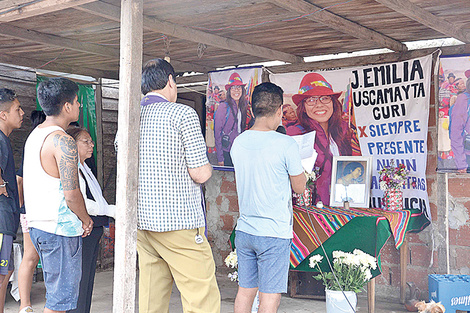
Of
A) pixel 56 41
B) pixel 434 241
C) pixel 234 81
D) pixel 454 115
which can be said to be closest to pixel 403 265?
pixel 434 241

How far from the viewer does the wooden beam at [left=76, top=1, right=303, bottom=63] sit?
3.98 metres

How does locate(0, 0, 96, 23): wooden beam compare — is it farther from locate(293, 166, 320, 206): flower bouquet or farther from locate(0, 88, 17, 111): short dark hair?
locate(293, 166, 320, 206): flower bouquet

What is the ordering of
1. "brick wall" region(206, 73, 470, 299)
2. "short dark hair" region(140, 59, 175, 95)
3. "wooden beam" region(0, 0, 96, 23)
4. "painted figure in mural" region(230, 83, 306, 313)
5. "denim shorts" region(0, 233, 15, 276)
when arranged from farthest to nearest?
"brick wall" region(206, 73, 470, 299), "denim shorts" region(0, 233, 15, 276), "wooden beam" region(0, 0, 96, 23), "painted figure in mural" region(230, 83, 306, 313), "short dark hair" region(140, 59, 175, 95)

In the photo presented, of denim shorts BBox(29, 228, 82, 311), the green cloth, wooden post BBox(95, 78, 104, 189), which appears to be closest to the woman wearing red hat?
the green cloth

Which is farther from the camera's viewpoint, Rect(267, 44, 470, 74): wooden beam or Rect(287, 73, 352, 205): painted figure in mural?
Rect(287, 73, 352, 205): painted figure in mural

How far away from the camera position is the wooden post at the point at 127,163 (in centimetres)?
299

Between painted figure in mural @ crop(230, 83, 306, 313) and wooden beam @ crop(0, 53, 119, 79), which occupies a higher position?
wooden beam @ crop(0, 53, 119, 79)

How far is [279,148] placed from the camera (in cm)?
317

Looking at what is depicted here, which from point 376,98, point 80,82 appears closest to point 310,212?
point 376,98

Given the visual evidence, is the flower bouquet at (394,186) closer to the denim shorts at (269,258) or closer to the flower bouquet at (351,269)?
the flower bouquet at (351,269)

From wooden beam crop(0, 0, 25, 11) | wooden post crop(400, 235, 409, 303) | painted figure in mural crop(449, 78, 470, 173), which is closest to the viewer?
wooden beam crop(0, 0, 25, 11)

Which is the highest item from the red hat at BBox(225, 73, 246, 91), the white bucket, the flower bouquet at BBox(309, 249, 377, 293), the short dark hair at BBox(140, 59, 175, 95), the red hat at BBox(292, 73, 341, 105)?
the red hat at BBox(225, 73, 246, 91)

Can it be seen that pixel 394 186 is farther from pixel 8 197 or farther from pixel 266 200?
pixel 8 197

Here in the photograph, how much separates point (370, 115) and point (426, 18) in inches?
58.2
